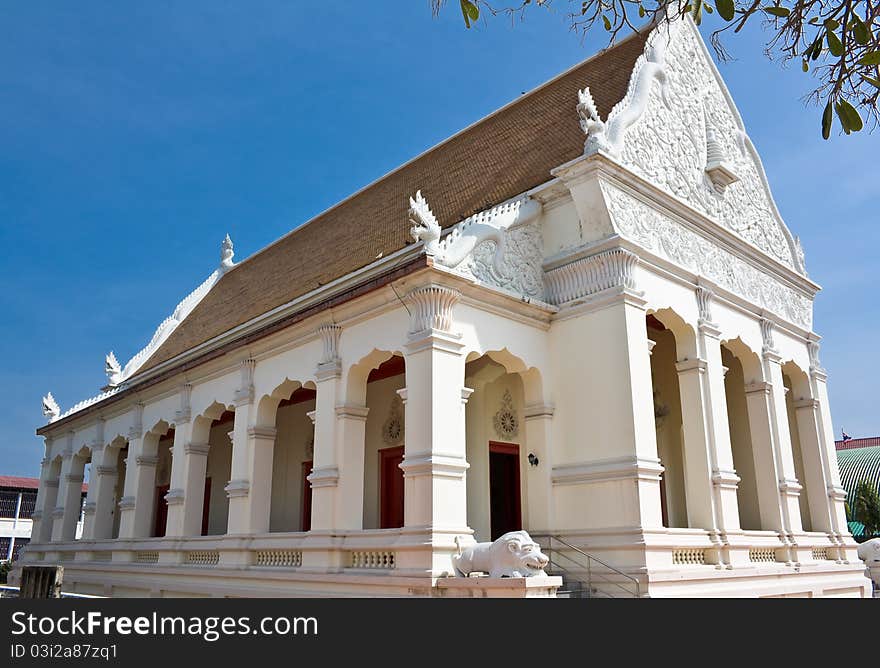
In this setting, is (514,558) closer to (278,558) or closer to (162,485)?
(278,558)

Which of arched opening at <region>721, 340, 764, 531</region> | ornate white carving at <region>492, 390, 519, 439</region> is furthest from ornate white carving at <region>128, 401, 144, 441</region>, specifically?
arched opening at <region>721, 340, 764, 531</region>

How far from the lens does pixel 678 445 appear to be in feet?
50.2

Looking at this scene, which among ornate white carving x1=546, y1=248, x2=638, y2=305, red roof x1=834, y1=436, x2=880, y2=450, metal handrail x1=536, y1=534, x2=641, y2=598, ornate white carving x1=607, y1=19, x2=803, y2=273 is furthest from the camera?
red roof x1=834, y1=436, x2=880, y2=450

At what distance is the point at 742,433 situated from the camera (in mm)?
15602

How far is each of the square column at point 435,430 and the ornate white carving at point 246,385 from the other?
15.1 ft

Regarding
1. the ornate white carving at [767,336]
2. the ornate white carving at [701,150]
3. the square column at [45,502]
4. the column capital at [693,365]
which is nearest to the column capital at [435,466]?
the column capital at [693,365]

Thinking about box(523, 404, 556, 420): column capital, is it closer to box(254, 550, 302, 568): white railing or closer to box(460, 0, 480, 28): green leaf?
box(254, 550, 302, 568): white railing

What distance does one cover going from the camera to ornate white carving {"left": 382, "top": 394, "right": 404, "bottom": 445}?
14.7 metres

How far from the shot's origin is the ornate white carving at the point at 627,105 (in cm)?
1267

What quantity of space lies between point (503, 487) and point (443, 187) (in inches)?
274

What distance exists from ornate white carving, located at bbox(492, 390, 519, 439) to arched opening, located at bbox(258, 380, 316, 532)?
5.08m

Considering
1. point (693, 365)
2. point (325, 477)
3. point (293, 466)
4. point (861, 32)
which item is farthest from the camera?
point (293, 466)

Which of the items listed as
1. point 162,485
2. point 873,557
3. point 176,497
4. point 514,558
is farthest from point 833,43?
point 162,485
